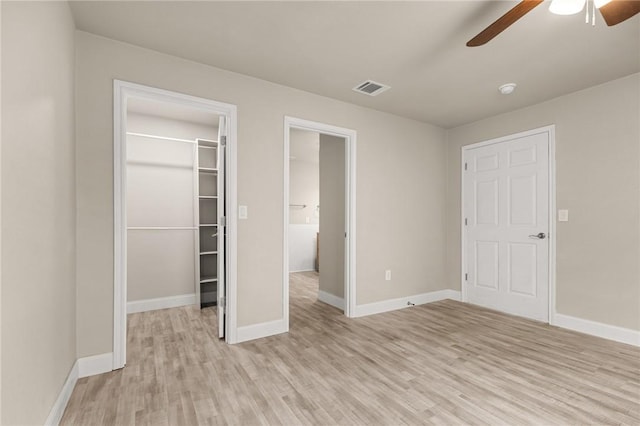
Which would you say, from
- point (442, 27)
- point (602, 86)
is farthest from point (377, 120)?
point (602, 86)

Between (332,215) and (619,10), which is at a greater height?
(619,10)

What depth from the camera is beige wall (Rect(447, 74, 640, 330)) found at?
2.91 meters

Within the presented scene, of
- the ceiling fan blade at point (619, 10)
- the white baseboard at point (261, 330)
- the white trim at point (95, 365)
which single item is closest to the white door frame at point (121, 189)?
the white trim at point (95, 365)

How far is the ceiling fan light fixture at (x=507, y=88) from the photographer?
3068 mm

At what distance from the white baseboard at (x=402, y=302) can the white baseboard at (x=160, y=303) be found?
7.28 ft

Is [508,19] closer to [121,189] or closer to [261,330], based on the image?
[121,189]

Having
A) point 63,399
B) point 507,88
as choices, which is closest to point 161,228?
point 63,399

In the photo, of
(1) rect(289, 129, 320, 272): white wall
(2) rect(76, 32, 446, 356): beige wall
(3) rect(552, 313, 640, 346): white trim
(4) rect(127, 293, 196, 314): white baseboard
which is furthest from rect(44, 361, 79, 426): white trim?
(1) rect(289, 129, 320, 272): white wall

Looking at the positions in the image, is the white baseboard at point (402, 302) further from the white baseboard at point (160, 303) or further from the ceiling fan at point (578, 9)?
the ceiling fan at point (578, 9)

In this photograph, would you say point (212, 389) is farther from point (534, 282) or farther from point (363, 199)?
point (534, 282)

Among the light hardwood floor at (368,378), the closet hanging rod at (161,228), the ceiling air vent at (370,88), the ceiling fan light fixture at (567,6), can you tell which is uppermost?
the ceiling air vent at (370,88)

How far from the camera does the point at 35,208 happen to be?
4.64ft

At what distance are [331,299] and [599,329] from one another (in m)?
2.84

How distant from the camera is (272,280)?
3096mm
